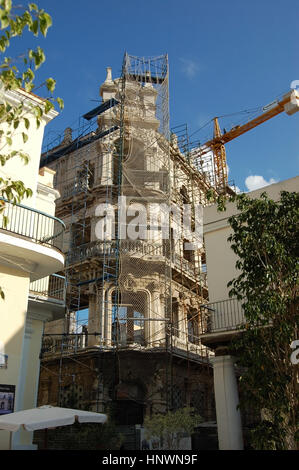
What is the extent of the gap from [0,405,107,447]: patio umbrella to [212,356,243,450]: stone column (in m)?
4.44

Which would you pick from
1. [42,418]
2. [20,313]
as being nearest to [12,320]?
[20,313]

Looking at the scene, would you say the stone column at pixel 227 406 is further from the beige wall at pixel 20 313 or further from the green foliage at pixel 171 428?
the beige wall at pixel 20 313

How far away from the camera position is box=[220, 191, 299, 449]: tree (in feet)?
25.8

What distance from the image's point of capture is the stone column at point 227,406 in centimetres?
1312

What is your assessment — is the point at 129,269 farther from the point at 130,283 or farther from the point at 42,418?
the point at 42,418

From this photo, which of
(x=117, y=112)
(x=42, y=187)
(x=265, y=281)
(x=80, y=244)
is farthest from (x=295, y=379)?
(x=117, y=112)

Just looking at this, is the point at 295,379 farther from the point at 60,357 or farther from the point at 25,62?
the point at 60,357

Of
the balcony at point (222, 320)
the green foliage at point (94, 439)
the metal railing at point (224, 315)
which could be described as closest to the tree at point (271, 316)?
the balcony at point (222, 320)

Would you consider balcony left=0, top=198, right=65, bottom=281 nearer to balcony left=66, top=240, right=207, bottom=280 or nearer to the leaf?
the leaf

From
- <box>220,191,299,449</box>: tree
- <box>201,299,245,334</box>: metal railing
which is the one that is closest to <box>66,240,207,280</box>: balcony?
<box>201,299,245,334</box>: metal railing

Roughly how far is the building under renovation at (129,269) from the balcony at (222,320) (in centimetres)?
584

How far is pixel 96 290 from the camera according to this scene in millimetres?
22453

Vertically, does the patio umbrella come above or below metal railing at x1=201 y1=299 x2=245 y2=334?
below

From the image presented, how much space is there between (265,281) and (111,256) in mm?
14272
